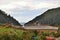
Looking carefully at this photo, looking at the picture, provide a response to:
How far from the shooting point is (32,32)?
7.56 metres

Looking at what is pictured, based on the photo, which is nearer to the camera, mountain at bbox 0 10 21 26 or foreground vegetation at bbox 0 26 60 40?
foreground vegetation at bbox 0 26 60 40

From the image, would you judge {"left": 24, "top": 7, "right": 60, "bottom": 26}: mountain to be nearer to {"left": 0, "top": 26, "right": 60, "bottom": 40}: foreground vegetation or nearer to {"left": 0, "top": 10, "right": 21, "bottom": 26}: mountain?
{"left": 0, "top": 10, "right": 21, "bottom": 26}: mountain

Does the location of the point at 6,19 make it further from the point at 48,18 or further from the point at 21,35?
the point at 21,35

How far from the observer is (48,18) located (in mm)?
10688

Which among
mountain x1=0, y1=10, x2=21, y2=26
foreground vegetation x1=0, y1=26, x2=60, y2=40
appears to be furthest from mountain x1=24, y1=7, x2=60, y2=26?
foreground vegetation x1=0, y1=26, x2=60, y2=40

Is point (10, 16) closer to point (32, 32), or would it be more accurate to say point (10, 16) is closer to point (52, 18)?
point (52, 18)

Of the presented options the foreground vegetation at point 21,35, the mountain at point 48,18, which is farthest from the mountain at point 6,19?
the foreground vegetation at point 21,35

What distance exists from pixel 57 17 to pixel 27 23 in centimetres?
191

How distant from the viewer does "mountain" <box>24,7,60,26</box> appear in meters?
10.3

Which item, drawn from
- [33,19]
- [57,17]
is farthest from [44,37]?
[33,19]

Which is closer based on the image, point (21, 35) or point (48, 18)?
point (21, 35)

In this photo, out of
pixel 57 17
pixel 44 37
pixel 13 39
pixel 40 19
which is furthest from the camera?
pixel 40 19

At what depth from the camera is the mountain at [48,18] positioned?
33.8 ft

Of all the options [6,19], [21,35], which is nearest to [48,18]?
[6,19]
